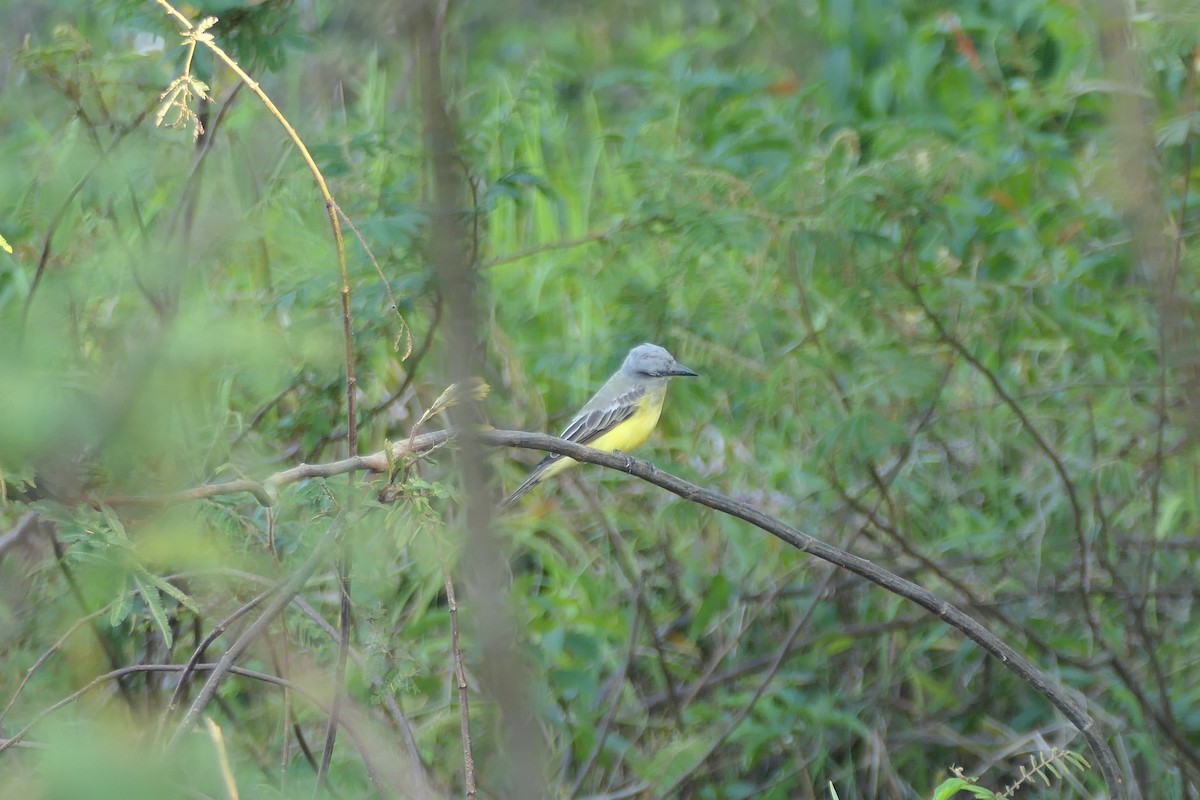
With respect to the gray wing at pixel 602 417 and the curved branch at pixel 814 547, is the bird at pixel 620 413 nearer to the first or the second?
the gray wing at pixel 602 417

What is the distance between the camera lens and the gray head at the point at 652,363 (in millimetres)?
4969

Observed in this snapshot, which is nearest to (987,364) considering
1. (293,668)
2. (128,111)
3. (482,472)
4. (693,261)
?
(693,261)

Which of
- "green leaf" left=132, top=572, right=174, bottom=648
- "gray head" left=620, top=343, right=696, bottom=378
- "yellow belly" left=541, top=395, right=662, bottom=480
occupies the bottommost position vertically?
"yellow belly" left=541, top=395, right=662, bottom=480

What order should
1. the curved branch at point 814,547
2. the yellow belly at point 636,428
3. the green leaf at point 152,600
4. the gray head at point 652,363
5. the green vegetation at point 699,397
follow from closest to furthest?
the green leaf at point 152,600, the curved branch at point 814,547, the green vegetation at point 699,397, the gray head at point 652,363, the yellow belly at point 636,428

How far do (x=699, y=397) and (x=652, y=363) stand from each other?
351 mm

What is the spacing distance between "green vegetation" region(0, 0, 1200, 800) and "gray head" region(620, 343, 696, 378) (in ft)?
0.23

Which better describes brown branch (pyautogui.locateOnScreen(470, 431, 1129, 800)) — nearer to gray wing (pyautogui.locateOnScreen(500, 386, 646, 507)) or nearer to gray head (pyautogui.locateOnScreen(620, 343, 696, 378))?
gray head (pyautogui.locateOnScreen(620, 343, 696, 378))

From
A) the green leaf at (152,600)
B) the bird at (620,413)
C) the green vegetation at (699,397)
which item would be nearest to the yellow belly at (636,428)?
the bird at (620,413)

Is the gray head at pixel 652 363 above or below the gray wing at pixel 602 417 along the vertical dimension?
above

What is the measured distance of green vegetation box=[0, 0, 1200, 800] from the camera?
3.90 meters

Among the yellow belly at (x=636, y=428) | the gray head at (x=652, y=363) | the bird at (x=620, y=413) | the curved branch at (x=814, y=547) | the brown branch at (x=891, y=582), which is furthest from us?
the yellow belly at (x=636, y=428)

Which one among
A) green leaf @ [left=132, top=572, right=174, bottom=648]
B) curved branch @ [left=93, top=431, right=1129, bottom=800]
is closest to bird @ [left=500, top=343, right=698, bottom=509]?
curved branch @ [left=93, top=431, right=1129, bottom=800]

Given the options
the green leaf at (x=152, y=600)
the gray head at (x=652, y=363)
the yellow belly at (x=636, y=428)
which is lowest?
the yellow belly at (x=636, y=428)

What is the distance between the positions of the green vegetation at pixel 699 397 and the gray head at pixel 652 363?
7cm
